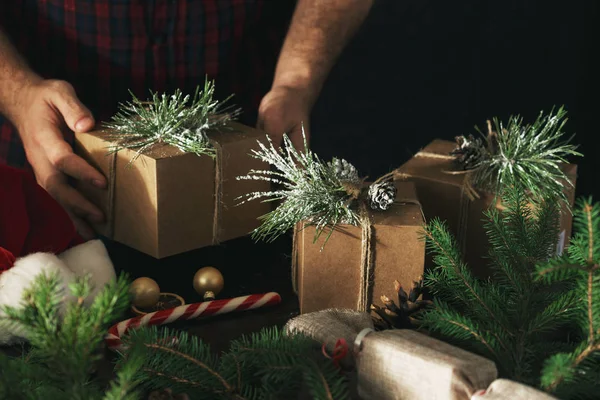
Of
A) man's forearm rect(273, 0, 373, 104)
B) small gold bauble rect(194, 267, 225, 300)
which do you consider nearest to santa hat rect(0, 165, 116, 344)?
small gold bauble rect(194, 267, 225, 300)

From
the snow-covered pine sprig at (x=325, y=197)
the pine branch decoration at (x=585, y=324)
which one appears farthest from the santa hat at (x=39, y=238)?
the pine branch decoration at (x=585, y=324)

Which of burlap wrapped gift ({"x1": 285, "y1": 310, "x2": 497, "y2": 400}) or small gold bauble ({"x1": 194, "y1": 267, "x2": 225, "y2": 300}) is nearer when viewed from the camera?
burlap wrapped gift ({"x1": 285, "y1": 310, "x2": 497, "y2": 400})

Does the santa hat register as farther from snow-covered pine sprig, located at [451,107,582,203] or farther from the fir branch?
snow-covered pine sprig, located at [451,107,582,203]

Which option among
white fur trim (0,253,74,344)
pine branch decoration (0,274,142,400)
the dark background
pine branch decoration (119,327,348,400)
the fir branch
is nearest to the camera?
pine branch decoration (0,274,142,400)

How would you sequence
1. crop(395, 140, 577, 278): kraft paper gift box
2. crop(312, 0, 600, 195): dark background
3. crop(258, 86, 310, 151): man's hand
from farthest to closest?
1. crop(312, 0, 600, 195): dark background
2. crop(258, 86, 310, 151): man's hand
3. crop(395, 140, 577, 278): kraft paper gift box

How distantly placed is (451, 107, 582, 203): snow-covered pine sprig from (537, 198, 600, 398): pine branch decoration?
1.15ft

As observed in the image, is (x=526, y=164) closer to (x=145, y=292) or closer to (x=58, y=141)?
(x=145, y=292)

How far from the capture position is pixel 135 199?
3.99 ft

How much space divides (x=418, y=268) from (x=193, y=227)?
1.31 ft

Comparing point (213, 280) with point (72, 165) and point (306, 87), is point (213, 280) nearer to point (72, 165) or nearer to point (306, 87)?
point (72, 165)

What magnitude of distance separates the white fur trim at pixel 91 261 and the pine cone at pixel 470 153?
570 mm

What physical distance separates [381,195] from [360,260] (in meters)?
0.09

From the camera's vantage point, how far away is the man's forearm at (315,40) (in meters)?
1.74

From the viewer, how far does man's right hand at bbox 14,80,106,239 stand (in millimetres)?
1280
